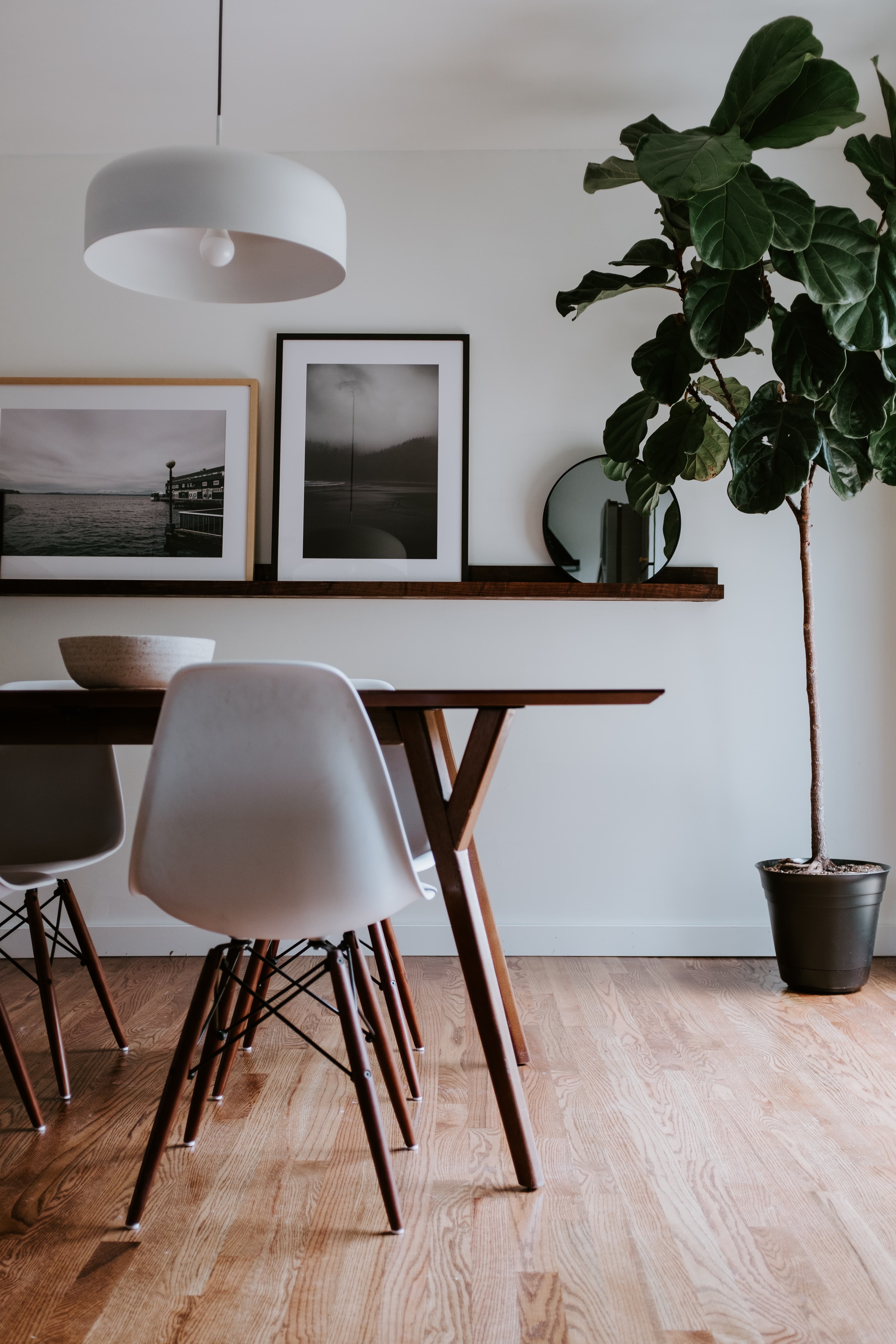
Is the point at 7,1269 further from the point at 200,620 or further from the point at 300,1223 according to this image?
the point at 200,620

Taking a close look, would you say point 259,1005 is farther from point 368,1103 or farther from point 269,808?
point 269,808

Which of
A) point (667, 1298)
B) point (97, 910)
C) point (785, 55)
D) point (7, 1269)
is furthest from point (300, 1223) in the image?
point (785, 55)

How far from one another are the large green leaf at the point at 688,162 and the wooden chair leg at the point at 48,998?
6.29 ft

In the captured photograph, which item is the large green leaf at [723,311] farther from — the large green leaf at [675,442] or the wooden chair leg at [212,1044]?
the wooden chair leg at [212,1044]

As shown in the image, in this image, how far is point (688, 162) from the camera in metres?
2.08

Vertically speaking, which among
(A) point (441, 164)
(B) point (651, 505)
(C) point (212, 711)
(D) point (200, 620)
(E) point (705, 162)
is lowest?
(C) point (212, 711)

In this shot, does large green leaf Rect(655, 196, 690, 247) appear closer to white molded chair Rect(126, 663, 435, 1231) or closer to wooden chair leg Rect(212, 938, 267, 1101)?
white molded chair Rect(126, 663, 435, 1231)

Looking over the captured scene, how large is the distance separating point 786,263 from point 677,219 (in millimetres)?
363

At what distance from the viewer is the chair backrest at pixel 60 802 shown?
2.23 metres

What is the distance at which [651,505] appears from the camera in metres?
2.84

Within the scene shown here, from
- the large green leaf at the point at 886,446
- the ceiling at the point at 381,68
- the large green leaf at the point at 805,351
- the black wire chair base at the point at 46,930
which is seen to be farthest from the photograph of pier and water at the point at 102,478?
the large green leaf at the point at 886,446

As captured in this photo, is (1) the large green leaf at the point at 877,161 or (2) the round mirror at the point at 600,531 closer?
(1) the large green leaf at the point at 877,161

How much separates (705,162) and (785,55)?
1.21 ft

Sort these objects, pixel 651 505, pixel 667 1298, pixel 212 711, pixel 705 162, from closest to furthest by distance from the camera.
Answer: pixel 667 1298 → pixel 212 711 → pixel 705 162 → pixel 651 505
